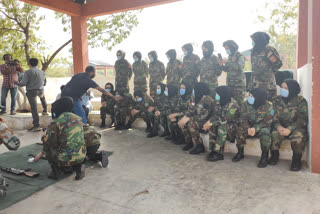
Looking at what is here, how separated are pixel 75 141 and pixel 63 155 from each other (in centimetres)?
22

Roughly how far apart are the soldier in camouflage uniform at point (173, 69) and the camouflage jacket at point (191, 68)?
7.7 inches

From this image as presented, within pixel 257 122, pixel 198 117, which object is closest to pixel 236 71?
→ pixel 198 117

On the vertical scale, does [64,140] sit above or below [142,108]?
below

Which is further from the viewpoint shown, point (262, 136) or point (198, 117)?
point (198, 117)

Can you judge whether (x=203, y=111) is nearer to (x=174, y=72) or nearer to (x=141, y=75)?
(x=174, y=72)

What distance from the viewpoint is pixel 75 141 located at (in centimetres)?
318

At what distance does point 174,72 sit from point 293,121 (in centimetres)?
303

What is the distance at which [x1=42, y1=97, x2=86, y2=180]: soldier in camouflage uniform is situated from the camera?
10.2 feet

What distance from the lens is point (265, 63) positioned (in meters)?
4.37

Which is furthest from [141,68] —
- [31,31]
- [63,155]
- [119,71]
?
[31,31]

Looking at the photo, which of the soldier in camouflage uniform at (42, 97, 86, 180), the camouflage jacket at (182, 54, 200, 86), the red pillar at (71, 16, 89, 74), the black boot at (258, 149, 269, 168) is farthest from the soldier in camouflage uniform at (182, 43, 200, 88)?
the red pillar at (71, 16, 89, 74)

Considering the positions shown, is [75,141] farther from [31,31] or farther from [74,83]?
[31,31]

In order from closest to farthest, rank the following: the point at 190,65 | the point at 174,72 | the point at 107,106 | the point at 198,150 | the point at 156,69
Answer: the point at 198,150
the point at 190,65
the point at 174,72
the point at 156,69
the point at 107,106

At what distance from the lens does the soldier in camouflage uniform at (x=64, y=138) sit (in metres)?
3.10
